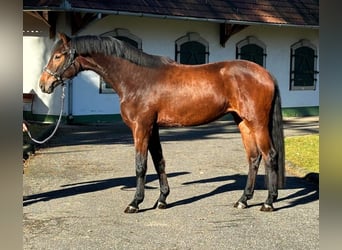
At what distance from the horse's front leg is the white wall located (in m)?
8.71

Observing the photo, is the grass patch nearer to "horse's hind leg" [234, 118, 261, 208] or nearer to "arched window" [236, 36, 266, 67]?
"horse's hind leg" [234, 118, 261, 208]

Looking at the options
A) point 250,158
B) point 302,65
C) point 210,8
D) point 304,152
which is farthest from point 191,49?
point 250,158

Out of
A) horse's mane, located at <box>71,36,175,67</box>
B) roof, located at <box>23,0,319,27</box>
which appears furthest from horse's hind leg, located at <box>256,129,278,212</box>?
roof, located at <box>23,0,319,27</box>

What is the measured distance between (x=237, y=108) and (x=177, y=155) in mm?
4471

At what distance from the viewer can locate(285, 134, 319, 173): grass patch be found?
29.2 feet

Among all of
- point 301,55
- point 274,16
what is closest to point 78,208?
point 274,16

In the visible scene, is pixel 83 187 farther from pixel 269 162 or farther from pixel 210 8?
pixel 210 8

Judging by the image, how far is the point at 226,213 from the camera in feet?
19.5

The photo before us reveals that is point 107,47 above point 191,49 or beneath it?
beneath

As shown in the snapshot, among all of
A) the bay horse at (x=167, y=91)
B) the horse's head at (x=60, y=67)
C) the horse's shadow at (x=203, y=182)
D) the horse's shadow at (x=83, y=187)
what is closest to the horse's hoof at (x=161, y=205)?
the bay horse at (x=167, y=91)

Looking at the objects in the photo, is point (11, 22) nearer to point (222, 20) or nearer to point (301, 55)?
point (222, 20)

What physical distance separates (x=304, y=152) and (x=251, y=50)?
8814mm

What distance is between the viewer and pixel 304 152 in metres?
10.4

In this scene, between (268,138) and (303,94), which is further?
(303,94)
